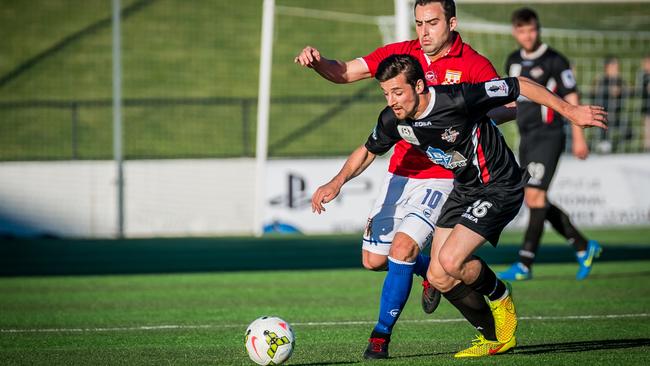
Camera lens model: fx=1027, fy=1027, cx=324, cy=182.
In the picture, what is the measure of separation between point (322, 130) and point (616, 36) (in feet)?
24.2

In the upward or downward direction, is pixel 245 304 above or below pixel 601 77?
below

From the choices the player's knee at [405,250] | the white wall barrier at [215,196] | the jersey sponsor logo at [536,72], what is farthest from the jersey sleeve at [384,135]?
the white wall barrier at [215,196]

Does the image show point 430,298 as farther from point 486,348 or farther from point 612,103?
point 612,103

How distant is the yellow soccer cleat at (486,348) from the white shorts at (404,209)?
73 cm

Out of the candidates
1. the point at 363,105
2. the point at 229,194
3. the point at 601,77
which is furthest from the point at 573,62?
the point at 229,194

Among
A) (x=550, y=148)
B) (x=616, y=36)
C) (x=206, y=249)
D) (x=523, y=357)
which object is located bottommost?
(x=206, y=249)

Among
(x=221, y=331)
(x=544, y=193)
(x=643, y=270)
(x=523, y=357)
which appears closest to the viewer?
(x=523, y=357)

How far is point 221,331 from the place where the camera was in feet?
25.0

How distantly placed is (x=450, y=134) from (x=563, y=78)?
4.96m

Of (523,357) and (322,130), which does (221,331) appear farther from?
(322,130)

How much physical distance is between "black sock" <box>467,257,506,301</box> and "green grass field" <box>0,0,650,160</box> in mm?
15934

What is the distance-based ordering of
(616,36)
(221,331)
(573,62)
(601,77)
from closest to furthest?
1. (221,331)
2. (601,77)
3. (573,62)
4. (616,36)

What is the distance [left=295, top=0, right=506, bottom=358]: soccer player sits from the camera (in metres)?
6.80

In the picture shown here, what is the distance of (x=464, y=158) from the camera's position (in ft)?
20.9
